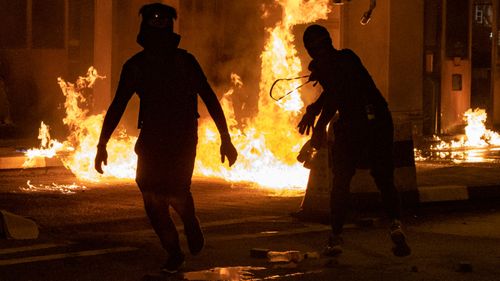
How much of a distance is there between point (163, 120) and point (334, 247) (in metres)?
1.85

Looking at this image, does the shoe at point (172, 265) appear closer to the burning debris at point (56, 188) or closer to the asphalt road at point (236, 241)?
the asphalt road at point (236, 241)

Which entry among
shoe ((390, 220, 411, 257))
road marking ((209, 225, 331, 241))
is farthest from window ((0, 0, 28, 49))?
shoe ((390, 220, 411, 257))

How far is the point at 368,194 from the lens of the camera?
1098cm

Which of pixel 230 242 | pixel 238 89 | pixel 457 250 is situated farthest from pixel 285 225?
pixel 238 89

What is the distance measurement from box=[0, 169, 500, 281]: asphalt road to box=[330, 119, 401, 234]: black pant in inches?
14.6

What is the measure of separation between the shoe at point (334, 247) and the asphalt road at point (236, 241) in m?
0.08

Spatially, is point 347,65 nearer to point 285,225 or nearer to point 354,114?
point 354,114

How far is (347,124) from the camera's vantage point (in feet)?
27.3

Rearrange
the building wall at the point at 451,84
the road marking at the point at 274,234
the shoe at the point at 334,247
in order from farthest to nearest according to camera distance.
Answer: the building wall at the point at 451,84 < the road marking at the point at 274,234 < the shoe at the point at 334,247

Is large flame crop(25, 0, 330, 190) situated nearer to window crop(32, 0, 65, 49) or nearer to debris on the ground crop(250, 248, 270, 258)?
debris on the ground crop(250, 248, 270, 258)

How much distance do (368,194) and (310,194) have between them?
2.74 ft

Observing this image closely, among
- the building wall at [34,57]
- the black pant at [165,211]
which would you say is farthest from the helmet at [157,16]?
the building wall at [34,57]

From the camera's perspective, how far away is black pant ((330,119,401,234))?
8.31 metres

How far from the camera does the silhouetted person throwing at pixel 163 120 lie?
7.16m
